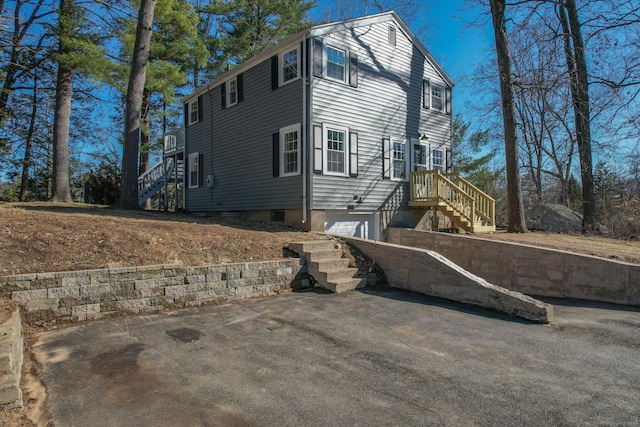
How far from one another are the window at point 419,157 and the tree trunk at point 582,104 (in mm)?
5945

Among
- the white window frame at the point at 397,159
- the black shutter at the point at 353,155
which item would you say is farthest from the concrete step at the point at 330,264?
the white window frame at the point at 397,159

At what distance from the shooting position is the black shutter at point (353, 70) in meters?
12.2

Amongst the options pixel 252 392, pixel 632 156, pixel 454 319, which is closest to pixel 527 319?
pixel 454 319

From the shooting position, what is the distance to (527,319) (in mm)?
5789

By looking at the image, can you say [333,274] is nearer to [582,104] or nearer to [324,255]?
[324,255]

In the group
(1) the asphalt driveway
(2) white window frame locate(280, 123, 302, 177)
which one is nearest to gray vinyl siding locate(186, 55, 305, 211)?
(2) white window frame locate(280, 123, 302, 177)

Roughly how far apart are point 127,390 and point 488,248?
8058 millimetres

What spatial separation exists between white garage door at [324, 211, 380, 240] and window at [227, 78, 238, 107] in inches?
227

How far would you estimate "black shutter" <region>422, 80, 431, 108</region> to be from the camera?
14.5m

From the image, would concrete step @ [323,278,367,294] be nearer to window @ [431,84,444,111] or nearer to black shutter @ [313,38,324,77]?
black shutter @ [313,38,324,77]

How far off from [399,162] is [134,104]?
369 inches

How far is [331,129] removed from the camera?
1158cm

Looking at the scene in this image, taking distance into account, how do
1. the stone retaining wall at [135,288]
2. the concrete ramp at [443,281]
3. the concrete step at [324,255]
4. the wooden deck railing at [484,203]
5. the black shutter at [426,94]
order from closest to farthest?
the stone retaining wall at [135,288], the concrete ramp at [443,281], the concrete step at [324,255], the wooden deck railing at [484,203], the black shutter at [426,94]

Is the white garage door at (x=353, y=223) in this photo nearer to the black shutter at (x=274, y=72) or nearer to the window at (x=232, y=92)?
the black shutter at (x=274, y=72)
